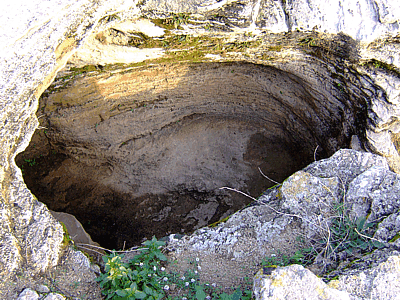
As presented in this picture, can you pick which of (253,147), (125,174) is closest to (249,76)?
(253,147)

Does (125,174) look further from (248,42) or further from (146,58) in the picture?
(248,42)

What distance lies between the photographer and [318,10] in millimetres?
2676

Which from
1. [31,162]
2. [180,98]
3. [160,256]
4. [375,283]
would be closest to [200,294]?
[160,256]

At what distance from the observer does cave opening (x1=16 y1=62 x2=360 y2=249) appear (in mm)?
3764

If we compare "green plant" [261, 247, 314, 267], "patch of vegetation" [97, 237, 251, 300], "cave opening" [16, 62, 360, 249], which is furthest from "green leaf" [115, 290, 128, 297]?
"cave opening" [16, 62, 360, 249]

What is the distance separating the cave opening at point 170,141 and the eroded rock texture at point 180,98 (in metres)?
0.02

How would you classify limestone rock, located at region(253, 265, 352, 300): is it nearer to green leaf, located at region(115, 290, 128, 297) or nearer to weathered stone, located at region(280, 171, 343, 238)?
weathered stone, located at region(280, 171, 343, 238)

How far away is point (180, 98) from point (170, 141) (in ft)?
2.65

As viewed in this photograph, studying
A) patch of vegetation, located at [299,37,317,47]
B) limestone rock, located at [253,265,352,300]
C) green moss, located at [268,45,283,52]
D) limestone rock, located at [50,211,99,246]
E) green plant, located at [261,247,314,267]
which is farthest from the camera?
limestone rock, located at [50,211,99,246]

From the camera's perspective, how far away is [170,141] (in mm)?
4703

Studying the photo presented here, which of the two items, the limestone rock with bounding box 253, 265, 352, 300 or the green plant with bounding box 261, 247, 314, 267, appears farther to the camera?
the green plant with bounding box 261, 247, 314, 267

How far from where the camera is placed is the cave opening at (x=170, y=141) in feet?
12.3

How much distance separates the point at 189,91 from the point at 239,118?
1.14 metres

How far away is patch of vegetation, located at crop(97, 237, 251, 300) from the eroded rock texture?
0.85ft
